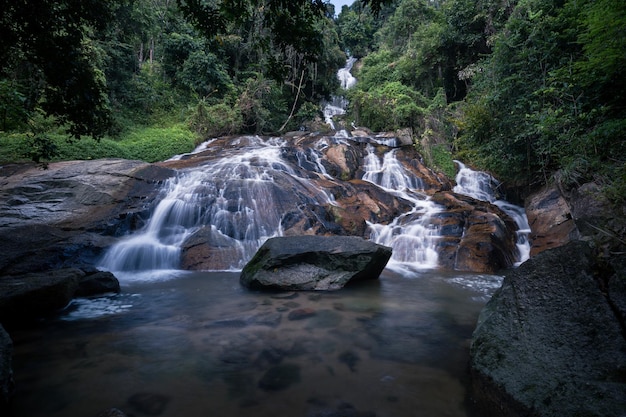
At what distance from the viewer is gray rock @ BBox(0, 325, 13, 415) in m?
2.64

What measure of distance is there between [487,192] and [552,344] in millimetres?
13404

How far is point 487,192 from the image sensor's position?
1461 cm

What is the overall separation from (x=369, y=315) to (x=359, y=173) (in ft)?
35.1

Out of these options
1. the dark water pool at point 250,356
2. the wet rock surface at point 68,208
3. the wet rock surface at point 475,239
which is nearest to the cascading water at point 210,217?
the wet rock surface at point 68,208

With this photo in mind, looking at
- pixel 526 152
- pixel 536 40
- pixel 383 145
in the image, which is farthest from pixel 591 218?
pixel 383 145

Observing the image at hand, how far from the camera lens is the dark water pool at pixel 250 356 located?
2.89 meters

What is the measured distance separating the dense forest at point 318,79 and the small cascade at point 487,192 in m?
0.71

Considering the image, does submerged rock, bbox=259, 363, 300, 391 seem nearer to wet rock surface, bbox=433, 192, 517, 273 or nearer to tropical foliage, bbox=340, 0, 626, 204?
tropical foliage, bbox=340, 0, 626, 204

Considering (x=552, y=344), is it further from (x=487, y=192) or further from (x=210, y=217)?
(x=487, y=192)

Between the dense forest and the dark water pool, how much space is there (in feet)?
9.80

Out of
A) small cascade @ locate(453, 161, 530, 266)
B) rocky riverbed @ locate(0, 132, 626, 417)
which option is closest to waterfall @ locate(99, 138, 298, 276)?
rocky riverbed @ locate(0, 132, 626, 417)

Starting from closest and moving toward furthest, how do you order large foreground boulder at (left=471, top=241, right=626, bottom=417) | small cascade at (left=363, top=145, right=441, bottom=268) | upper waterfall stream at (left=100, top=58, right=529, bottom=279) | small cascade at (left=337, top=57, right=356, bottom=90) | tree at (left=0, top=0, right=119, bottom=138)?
1. large foreground boulder at (left=471, top=241, right=626, bottom=417)
2. tree at (left=0, top=0, right=119, bottom=138)
3. upper waterfall stream at (left=100, top=58, right=529, bottom=279)
4. small cascade at (left=363, top=145, right=441, bottom=268)
5. small cascade at (left=337, top=57, right=356, bottom=90)

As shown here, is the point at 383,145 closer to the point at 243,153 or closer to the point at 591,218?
the point at 243,153

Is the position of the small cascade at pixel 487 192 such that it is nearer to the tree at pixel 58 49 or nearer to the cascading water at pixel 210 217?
the cascading water at pixel 210 217
